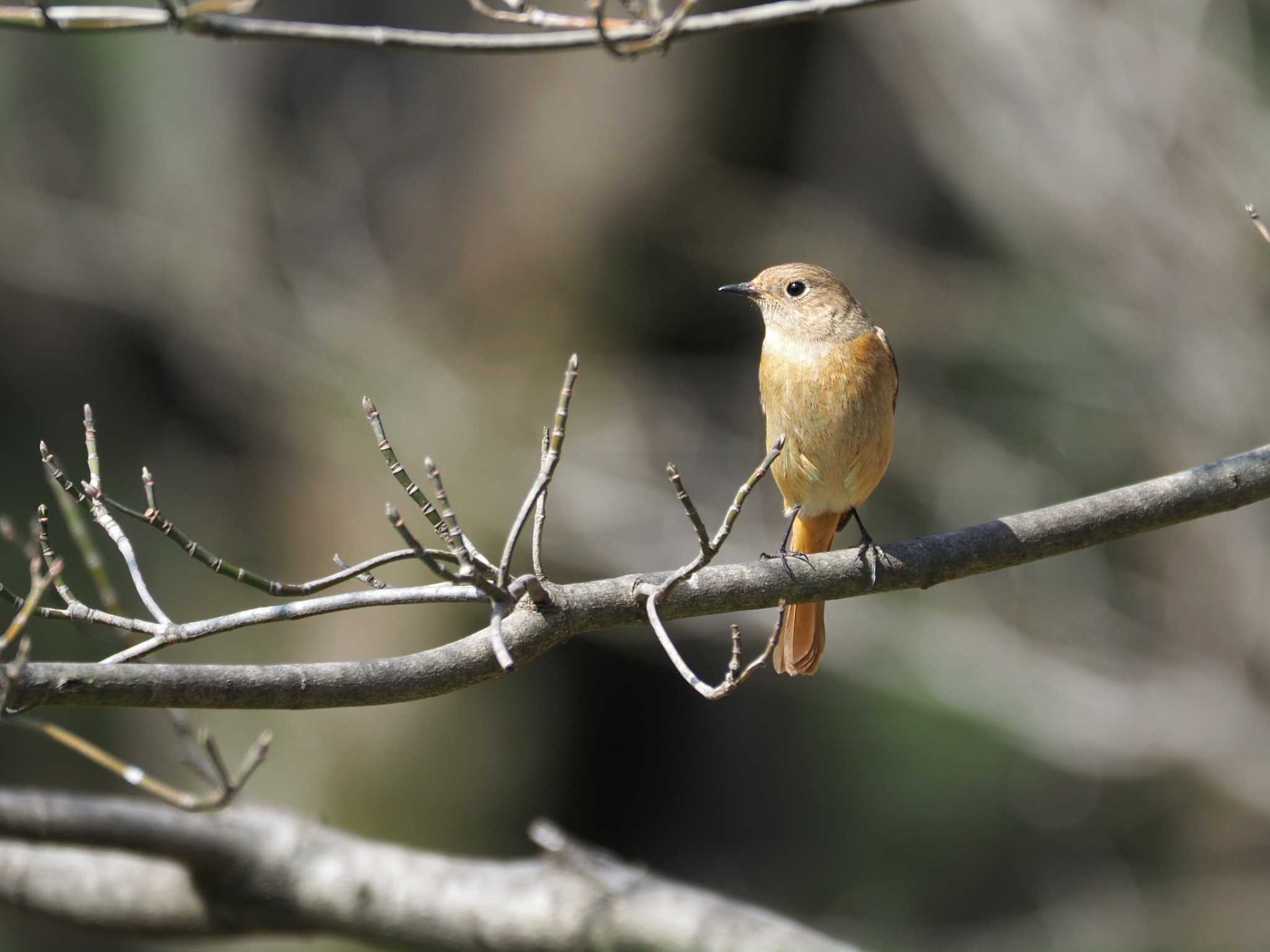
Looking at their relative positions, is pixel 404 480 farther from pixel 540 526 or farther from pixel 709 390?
pixel 709 390

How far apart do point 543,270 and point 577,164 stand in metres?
0.70

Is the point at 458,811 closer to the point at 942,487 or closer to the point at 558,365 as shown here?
the point at 558,365

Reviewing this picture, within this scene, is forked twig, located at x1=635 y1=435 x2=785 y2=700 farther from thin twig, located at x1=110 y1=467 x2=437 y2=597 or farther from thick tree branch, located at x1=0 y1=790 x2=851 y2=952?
thick tree branch, located at x1=0 y1=790 x2=851 y2=952

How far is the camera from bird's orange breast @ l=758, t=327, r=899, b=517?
12.9 feet

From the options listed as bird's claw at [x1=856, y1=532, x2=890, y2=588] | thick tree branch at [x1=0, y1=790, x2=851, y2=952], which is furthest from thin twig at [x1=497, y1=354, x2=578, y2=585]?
thick tree branch at [x1=0, y1=790, x2=851, y2=952]

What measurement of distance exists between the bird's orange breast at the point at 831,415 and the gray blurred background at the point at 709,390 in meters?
2.90

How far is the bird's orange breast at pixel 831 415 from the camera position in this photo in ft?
12.9

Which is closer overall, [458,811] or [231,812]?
[231,812]

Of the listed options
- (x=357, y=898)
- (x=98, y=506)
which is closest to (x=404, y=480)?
(x=98, y=506)

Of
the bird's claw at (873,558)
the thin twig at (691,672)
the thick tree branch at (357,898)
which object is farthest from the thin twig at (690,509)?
the thick tree branch at (357,898)

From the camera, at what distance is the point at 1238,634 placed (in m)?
6.97

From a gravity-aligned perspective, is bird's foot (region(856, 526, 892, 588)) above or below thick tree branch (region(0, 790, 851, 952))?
above

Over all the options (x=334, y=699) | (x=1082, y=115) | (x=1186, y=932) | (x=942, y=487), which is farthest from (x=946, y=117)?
(x=334, y=699)

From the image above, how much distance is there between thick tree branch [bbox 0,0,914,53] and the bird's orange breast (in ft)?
5.57
